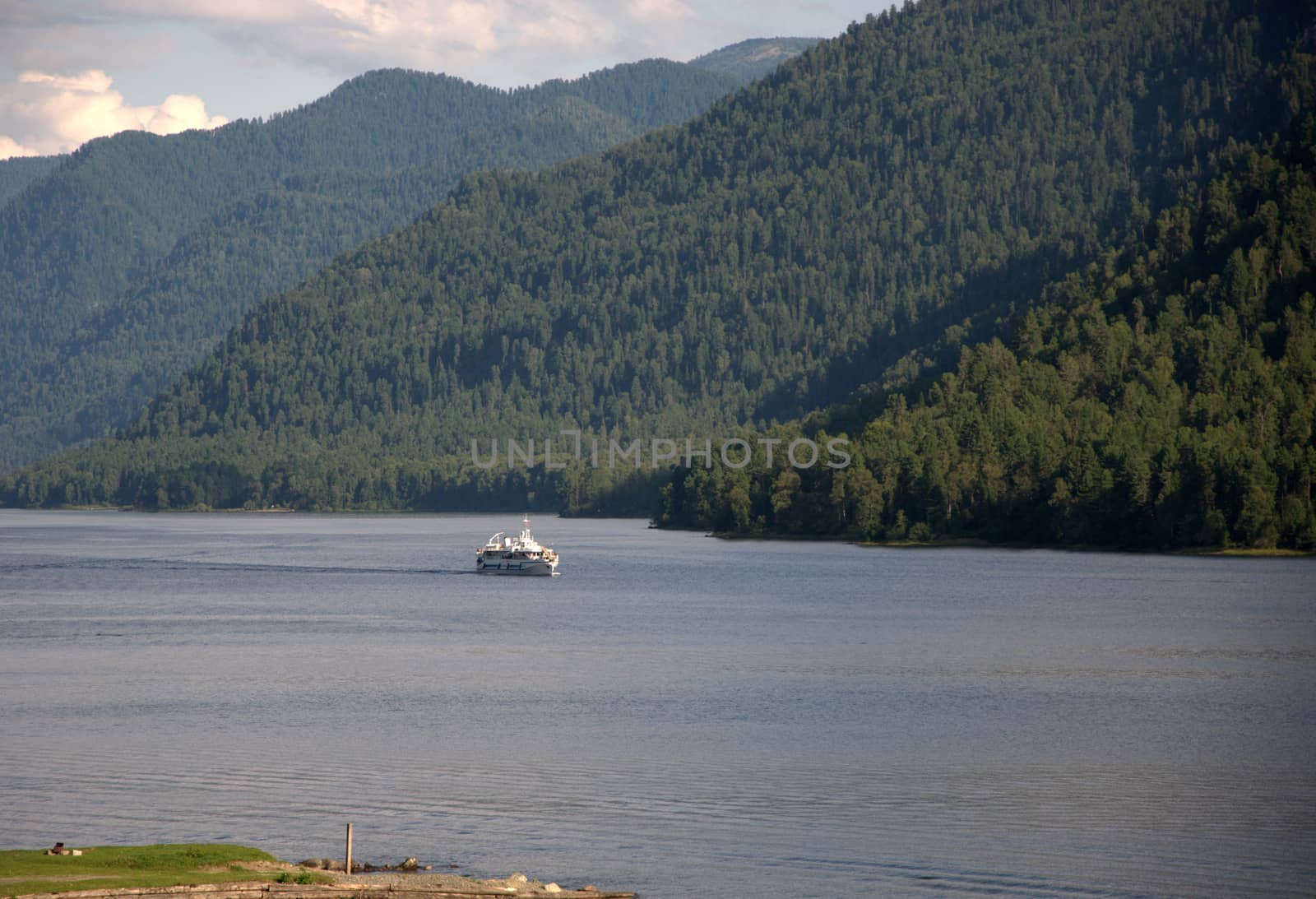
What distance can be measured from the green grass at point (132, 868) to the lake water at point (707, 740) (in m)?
4.59

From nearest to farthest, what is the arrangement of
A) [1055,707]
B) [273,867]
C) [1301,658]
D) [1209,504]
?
[273,867]
[1055,707]
[1301,658]
[1209,504]

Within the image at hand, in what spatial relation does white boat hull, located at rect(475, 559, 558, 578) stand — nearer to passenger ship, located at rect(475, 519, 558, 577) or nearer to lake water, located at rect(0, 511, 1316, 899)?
passenger ship, located at rect(475, 519, 558, 577)

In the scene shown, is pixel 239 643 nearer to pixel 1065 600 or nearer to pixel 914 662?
pixel 914 662

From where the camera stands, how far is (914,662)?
104 m

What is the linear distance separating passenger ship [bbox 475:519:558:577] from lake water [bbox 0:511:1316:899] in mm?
46093

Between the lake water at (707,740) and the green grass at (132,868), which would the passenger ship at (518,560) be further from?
the green grass at (132,868)

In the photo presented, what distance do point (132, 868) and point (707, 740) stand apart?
106 feet

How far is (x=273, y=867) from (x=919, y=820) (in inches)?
838

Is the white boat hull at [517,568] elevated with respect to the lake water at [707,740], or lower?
elevated

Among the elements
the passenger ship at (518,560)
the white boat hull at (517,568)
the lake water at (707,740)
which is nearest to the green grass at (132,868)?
the lake water at (707,740)

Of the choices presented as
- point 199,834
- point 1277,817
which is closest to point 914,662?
point 1277,817

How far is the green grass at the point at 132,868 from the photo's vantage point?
41.2 m

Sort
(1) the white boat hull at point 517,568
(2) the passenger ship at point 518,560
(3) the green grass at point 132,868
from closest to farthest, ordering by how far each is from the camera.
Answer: (3) the green grass at point 132,868 < (1) the white boat hull at point 517,568 < (2) the passenger ship at point 518,560

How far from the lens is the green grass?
41250 millimetres
